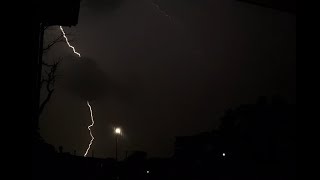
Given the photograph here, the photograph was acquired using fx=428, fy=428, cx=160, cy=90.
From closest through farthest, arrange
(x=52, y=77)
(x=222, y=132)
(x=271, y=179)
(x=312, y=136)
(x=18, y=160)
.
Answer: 1. (x=18, y=160)
2. (x=312, y=136)
3. (x=52, y=77)
4. (x=271, y=179)
5. (x=222, y=132)

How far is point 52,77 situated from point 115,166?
3130cm

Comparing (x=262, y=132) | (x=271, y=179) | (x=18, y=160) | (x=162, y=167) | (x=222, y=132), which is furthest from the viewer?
(x=162, y=167)

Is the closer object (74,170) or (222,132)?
(74,170)

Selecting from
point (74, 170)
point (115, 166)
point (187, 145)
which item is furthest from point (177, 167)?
point (74, 170)

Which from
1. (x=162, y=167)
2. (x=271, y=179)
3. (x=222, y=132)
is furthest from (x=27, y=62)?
(x=162, y=167)

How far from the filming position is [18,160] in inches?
43.9

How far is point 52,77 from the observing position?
598 inches

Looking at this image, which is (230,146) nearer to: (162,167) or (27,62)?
(162,167)

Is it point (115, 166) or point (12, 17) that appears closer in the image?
point (12, 17)

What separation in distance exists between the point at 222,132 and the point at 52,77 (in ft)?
89.4

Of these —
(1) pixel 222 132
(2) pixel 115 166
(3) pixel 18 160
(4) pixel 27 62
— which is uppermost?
(1) pixel 222 132

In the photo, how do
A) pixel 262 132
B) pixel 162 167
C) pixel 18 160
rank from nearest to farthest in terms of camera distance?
pixel 18 160
pixel 262 132
pixel 162 167

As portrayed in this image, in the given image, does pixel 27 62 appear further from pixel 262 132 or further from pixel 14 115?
pixel 262 132

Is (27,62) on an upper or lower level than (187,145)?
lower
